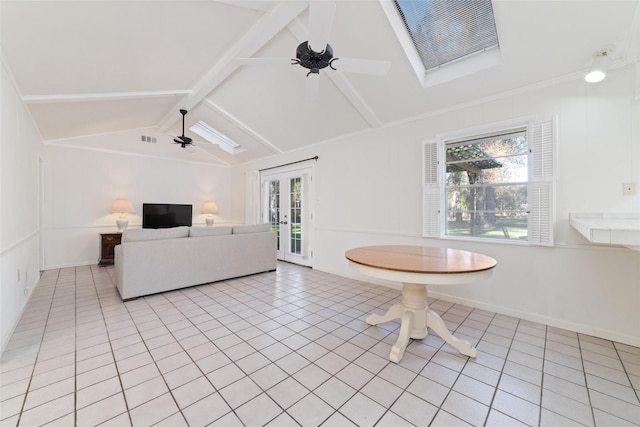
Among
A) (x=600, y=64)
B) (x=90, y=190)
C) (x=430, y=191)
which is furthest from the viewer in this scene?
(x=90, y=190)

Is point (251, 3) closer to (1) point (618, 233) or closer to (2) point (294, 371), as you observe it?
(2) point (294, 371)

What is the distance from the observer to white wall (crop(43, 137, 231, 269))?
4809 millimetres

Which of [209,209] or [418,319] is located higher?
[209,209]

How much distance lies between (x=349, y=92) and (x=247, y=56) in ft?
4.33

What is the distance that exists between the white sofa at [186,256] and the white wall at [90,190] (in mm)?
2700

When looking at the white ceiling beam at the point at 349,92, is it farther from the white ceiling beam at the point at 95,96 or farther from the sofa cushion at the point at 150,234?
the sofa cushion at the point at 150,234

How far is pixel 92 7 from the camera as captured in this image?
6.36ft

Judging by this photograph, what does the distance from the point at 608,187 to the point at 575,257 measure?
0.69m

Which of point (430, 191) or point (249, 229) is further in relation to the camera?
point (249, 229)

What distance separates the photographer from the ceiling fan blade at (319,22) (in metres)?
1.53

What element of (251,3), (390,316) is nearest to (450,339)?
(390,316)

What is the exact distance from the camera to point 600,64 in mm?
1911

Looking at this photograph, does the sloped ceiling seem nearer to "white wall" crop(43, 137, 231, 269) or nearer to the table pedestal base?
"white wall" crop(43, 137, 231, 269)

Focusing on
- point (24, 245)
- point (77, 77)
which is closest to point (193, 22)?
point (77, 77)
